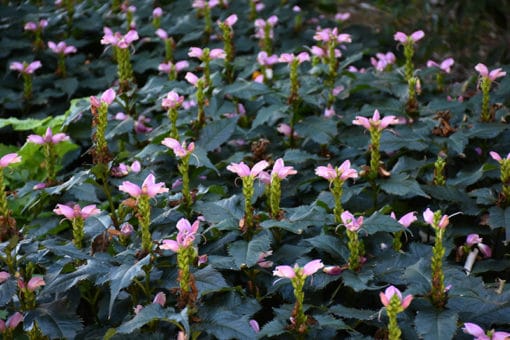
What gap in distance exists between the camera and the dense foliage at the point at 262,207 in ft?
5.86

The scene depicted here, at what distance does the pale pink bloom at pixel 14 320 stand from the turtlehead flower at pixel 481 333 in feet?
3.55

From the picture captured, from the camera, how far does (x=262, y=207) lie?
8.10 ft

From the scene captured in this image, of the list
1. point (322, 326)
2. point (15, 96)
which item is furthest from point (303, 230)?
point (15, 96)

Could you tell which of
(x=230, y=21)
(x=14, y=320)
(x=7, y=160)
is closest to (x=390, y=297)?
(x=14, y=320)

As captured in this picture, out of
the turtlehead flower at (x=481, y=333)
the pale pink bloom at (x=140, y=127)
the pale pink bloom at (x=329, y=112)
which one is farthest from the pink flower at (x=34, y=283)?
the pale pink bloom at (x=329, y=112)

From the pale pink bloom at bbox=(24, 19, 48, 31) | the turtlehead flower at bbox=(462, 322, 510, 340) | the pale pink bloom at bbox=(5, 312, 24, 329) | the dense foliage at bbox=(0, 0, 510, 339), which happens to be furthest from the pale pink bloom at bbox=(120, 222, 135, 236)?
the pale pink bloom at bbox=(24, 19, 48, 31)

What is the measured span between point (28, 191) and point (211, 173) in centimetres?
64

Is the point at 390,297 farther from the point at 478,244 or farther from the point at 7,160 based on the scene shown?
the point at 7,160

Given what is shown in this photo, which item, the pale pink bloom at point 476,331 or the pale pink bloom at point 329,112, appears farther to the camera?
the pale pink bloom at point 329,112

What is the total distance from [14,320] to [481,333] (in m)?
1.12

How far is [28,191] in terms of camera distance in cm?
253

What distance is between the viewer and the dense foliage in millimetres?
1787

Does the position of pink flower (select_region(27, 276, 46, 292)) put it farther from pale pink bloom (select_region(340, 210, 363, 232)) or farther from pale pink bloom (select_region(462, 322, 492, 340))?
pale pink bloom (select_region(462, 322, 492, 340))

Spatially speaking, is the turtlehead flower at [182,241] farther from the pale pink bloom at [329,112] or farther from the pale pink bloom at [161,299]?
the pale pink bloom at [329,112]
